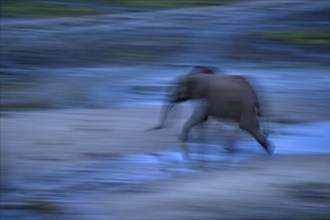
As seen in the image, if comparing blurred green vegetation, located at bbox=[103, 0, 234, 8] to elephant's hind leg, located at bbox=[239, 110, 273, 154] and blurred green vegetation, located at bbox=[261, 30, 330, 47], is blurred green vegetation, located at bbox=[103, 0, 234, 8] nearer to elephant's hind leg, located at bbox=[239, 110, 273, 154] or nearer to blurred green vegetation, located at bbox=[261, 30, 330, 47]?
blurred green vegetation, located at bbox=[261, 30, 330, 47]

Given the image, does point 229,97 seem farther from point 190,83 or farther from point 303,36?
point 303,36

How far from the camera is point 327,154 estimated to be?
9.93 metres

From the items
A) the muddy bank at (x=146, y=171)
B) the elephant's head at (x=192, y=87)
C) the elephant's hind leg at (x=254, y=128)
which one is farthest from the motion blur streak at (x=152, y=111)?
the elephant's head at (x=192, y=87)

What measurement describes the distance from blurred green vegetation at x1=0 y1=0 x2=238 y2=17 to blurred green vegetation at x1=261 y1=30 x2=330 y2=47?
149 inches

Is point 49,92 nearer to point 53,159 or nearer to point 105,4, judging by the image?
point 53,159

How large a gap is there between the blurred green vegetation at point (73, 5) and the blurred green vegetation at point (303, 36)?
149 inches

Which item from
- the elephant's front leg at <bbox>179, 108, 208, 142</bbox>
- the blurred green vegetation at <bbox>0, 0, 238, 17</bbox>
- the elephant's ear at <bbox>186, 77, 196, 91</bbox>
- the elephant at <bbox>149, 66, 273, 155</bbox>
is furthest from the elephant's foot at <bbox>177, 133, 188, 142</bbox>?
the blurred green vegetation at <bbox>0, 0, 238, 17</bbox>

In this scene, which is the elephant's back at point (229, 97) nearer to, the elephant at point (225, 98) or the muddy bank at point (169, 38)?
the elephant at point (225, 98)

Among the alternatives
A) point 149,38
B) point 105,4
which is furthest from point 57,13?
point 149,38

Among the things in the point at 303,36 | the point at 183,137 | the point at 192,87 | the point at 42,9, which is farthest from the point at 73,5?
the point at 192,87

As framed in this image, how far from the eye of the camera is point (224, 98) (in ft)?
31.4

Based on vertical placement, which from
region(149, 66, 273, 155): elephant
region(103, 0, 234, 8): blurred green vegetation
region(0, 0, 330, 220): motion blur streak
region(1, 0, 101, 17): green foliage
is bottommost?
region(103, 0, 234, 8): blurred green vegetation

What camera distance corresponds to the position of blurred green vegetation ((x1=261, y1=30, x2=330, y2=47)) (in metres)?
17.1

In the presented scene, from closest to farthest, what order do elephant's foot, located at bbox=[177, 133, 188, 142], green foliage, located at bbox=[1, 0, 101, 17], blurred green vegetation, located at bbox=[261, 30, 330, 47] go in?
1. elephant's foot, located at bbox=[177, 133, 188, 142]
2. blurred green vegetation, located at bbox=[261, 30, 330, 47]
3. green foliage, located at bbox=[1, 0, 101, 17]
